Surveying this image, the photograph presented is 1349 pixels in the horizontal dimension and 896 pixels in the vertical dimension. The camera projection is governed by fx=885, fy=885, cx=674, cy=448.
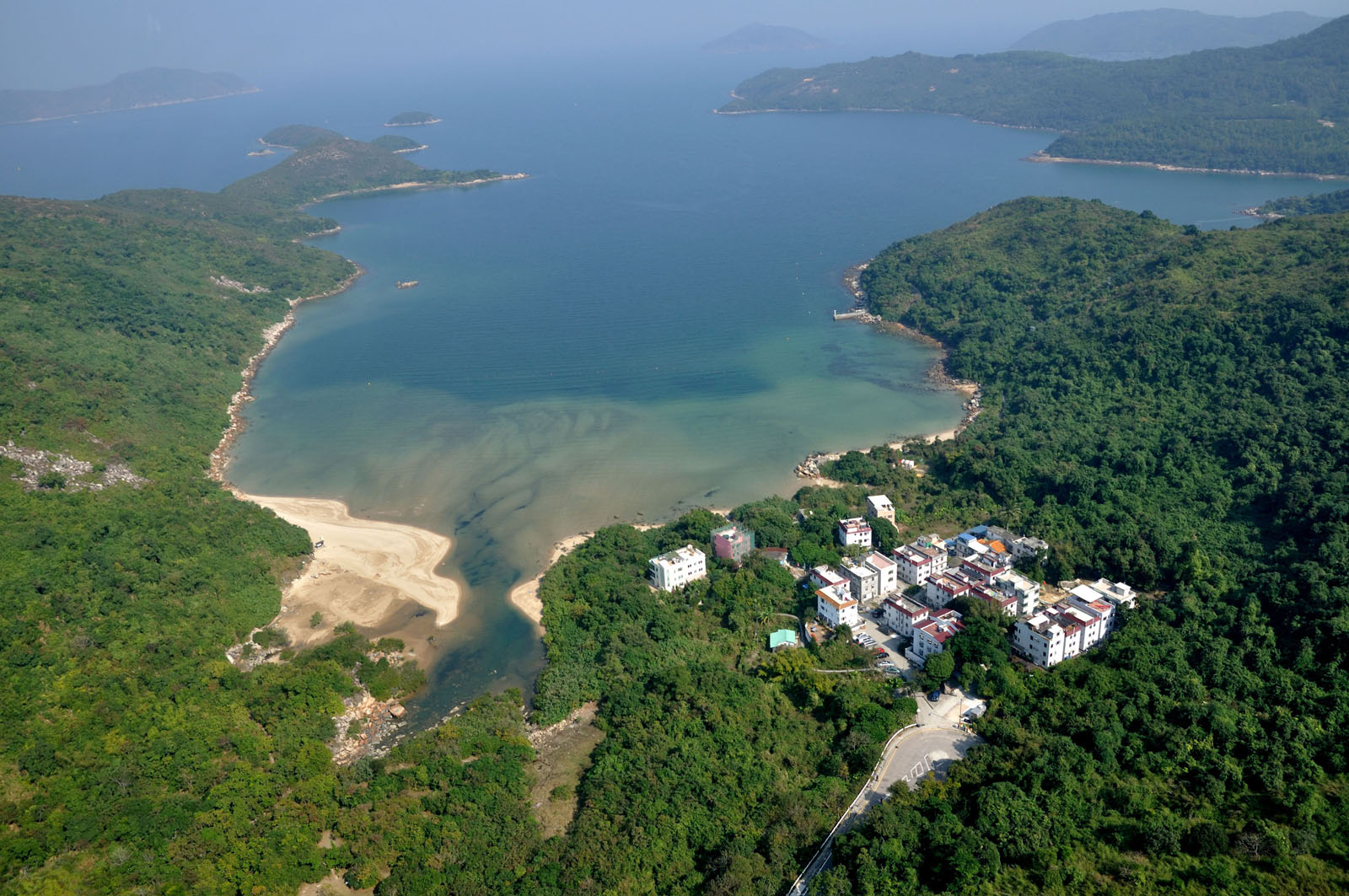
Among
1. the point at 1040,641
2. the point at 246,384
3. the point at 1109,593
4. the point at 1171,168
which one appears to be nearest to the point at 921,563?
the point at 1040,641

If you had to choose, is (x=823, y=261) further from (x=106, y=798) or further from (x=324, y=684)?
(x=106, y=798)

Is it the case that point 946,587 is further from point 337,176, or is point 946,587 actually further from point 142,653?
point 337,176

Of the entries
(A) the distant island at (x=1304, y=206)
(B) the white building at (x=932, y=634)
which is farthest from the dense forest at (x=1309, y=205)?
(B) the white building at (x=932, y=634)

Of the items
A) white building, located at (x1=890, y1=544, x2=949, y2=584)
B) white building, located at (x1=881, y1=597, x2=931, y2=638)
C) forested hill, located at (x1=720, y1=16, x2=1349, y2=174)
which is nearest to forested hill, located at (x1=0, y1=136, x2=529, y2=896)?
white building, located at (x1=881, y1=597, x2=931, y2=638)

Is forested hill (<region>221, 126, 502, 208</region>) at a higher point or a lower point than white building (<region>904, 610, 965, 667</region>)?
higher

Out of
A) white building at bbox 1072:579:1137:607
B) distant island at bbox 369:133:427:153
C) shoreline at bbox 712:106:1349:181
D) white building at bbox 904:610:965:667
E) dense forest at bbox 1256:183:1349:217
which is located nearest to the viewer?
white building at bbox 904:610:965:667

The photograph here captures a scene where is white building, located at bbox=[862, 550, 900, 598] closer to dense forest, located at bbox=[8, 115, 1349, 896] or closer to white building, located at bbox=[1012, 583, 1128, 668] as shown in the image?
dense forest, located at bbox=[8, 115, 1349, 896]
